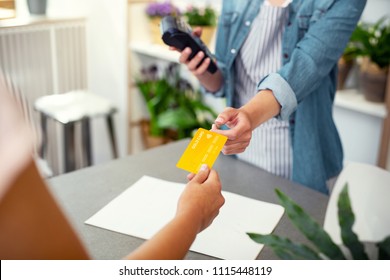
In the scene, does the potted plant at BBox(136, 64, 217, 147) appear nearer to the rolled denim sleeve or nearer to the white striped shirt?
the white striped shirt

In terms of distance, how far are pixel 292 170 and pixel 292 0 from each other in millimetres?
358

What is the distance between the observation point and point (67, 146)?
229cm

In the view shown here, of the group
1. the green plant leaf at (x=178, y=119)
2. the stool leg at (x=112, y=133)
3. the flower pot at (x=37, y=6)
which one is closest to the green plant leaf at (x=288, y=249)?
the green plant leaf at (x=178, y=119)

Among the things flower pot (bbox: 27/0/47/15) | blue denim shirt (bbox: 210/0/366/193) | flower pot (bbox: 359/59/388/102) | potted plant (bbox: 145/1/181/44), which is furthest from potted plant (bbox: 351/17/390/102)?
flower pot (bbox: 27/0/47/15)

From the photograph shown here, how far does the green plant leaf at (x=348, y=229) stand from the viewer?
54cm

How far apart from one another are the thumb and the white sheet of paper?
0.12m

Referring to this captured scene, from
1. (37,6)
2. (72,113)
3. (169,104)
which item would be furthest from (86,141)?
(37,6)

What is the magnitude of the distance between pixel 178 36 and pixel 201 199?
0.44 metres

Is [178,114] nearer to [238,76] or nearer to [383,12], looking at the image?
[383,12]

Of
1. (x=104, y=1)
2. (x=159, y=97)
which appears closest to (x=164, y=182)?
(x=159, y=97)

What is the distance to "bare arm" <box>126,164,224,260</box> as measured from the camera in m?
0.55

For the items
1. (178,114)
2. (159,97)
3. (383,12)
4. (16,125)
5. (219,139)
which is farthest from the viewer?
(159,97)

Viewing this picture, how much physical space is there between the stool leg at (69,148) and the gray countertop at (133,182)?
1111 mm

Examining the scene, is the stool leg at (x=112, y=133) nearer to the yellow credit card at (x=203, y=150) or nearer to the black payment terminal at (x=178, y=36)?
the black payment terminal at (x=178, y=36)
